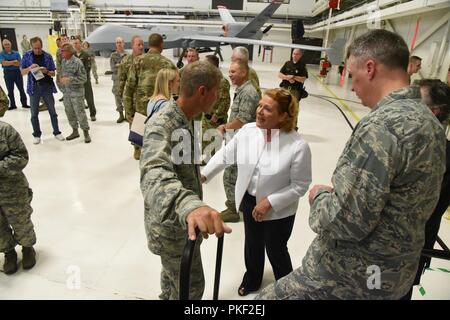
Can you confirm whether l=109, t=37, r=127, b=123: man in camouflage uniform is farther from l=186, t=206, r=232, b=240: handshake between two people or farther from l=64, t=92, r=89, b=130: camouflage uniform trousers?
l=186, t=206, r=232, b=240: handshake between two people

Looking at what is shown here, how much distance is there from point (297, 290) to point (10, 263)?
93.3 inches

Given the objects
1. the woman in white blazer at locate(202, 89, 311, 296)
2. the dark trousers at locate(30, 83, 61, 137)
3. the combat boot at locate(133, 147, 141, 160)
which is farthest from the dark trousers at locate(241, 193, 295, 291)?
the dark trousers at locate(30, 83, 61, 137)

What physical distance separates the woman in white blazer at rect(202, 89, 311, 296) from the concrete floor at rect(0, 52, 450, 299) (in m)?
0.68

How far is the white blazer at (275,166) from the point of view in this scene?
72.6 inches

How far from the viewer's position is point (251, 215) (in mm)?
2047

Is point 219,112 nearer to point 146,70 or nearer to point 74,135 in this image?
point 146,70

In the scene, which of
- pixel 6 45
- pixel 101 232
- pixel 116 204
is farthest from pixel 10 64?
pixel 101 232

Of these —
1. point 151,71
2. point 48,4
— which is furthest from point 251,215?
point 48,4

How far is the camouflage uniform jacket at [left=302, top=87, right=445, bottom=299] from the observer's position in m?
0.93

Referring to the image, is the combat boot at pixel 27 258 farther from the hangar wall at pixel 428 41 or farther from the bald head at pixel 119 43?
the hangar wall at pixel 428 41

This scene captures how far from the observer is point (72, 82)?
4824mm

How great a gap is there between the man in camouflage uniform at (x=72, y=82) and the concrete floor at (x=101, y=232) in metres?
0.56

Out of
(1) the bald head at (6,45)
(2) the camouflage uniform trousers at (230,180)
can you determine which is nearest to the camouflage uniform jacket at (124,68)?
(2) the camouflage uniform trousers at (230,180)
